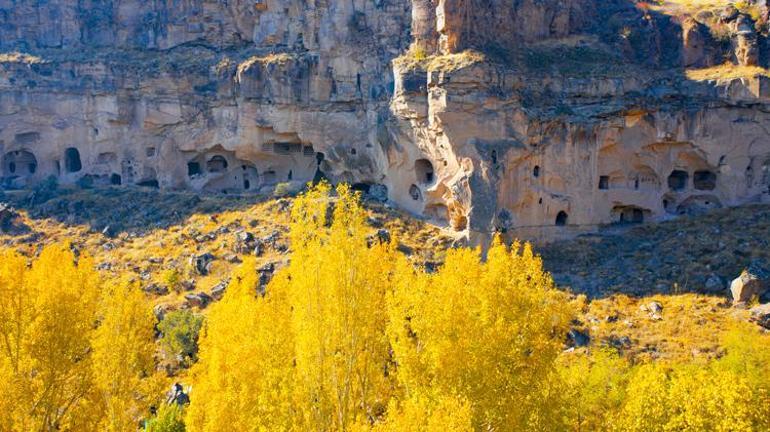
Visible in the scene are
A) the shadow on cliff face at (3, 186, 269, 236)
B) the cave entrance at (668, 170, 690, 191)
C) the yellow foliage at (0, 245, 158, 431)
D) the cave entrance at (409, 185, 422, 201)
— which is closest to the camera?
the yellow foliage at (0, 245, 158, 431)

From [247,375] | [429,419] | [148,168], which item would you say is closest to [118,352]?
[247,375]

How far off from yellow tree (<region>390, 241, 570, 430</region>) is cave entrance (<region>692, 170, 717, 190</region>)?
20.4 metres

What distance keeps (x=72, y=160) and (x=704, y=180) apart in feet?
112

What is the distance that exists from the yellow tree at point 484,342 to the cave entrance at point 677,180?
2007cm

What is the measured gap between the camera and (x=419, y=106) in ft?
101

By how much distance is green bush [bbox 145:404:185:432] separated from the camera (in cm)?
1739

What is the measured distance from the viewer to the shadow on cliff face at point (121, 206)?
3422cm

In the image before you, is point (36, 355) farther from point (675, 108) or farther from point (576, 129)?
point (675, 108)

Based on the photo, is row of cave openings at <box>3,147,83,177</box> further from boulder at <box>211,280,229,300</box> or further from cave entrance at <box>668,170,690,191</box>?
cave entrance at <box>668,170,690,191</box>

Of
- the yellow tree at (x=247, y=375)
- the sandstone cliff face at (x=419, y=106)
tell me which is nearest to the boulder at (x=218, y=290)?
the sandstone cliff face at (x=419, y=106)

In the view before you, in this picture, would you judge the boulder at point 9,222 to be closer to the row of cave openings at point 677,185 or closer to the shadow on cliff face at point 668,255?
the shadow on cliff face at point 668,255

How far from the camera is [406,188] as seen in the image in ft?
108

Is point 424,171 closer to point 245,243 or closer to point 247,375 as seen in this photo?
point 245,243

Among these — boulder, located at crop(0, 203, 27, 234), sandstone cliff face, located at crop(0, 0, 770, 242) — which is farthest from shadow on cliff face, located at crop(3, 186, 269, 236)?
sandstone cliff face, located at crop(0, 0, 770, 242)
